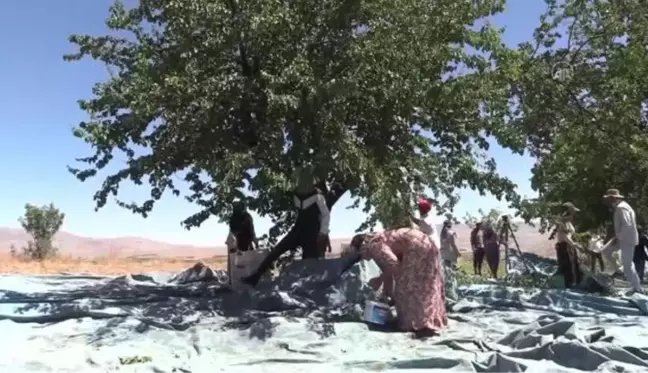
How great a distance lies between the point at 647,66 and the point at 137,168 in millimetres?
8288

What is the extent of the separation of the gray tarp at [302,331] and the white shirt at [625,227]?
123 cm

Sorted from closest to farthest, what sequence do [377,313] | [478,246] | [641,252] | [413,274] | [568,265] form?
1. [413,274]
2. [377,313]
3. [568,265]
4. [641,252]
5. [478,246]

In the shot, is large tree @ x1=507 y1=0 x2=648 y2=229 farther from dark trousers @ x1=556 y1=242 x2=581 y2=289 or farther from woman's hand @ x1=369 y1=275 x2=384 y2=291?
woman's hand @ x1=369 y1=275 x2=384 y2=291

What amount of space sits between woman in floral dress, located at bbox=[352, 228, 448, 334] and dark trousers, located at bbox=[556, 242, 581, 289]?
13.6ft

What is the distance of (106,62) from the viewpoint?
32.5 feet

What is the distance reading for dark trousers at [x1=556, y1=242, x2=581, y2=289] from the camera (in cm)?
1027

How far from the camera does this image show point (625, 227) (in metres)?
9.22

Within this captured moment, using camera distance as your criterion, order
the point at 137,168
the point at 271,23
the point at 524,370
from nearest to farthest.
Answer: the point at 524,370, the point at 271,23, the point at 137,168

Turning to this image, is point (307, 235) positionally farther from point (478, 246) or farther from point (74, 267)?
point (74, 267)

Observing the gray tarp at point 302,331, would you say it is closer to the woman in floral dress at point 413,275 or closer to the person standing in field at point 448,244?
the woman in floral dress at point 413,275

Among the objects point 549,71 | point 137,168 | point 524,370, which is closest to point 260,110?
point 137,168

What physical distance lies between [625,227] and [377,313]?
438 cm

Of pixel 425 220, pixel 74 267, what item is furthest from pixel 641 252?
pixel 74 267

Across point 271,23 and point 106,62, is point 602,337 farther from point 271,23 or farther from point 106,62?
point 106,62
